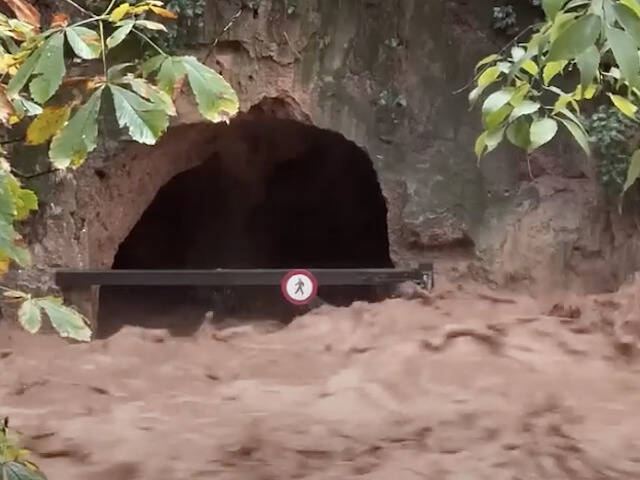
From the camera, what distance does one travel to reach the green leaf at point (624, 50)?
0.84m

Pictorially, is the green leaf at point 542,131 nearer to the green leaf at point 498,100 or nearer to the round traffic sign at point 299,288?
the green leaf at point 498,100

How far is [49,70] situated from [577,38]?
542 millimetres

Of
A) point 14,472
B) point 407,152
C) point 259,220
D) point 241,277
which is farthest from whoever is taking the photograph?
point 259,220

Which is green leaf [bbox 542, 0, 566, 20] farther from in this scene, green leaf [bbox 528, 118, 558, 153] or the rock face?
the rock face

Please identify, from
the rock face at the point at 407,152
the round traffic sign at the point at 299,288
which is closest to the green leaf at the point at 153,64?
the round traffic sign at the point at 299,288

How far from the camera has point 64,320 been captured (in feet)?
3.76

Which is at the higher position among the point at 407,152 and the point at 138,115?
the point at 407,152

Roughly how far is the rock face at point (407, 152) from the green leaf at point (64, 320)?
2.83 meters

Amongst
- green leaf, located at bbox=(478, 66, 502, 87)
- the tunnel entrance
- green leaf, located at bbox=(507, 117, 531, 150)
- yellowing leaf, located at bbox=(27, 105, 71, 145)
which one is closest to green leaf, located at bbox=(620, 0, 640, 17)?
green leaf, located at bbox=(507, 117, 531, 150)

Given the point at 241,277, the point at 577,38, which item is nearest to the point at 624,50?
the point at 577,38

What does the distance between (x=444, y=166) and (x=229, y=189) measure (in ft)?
7.19

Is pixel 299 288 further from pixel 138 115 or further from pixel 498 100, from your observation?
pixel 138 115

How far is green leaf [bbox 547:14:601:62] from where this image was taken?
0.85 meters

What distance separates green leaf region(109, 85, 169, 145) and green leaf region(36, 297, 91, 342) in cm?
28
